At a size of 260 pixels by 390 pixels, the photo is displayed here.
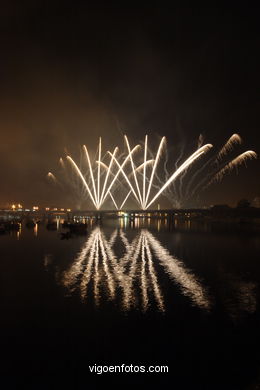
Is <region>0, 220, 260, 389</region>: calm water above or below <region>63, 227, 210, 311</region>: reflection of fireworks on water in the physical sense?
below

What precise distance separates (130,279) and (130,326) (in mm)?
11507

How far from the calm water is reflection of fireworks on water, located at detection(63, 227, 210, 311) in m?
0.10

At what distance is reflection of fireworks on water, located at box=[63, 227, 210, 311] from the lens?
77.6 ft

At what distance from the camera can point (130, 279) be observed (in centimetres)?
2964

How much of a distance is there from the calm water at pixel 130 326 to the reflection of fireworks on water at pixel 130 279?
0.32 ft

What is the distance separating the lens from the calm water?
44.1 ft

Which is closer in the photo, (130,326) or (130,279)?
(130,326)

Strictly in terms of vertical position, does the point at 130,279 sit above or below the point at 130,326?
above

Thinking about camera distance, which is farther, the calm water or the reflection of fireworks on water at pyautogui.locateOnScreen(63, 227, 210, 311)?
the reflection of fireworks on water at pyautogui.locateOnScreen(63, 227, 210, 311)

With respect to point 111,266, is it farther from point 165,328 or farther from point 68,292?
point 165,328

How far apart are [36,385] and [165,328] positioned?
27.0 feet

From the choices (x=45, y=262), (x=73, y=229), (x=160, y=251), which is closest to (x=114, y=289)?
(x=45, y=262)

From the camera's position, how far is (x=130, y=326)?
18.1 m

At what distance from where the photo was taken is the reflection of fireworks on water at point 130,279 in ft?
77.6
